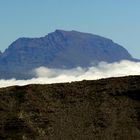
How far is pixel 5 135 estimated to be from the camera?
302 feet

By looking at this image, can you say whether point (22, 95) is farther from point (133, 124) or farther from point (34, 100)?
point (133, 124)

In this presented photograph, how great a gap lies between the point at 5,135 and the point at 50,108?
10.1 m

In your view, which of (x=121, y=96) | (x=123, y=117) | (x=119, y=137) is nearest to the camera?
(x=119, y=137)

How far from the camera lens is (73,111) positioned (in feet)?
313

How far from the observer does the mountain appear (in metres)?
89.8

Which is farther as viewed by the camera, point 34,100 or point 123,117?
point 34,100

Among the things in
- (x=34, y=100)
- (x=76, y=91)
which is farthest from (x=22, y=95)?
(x=76, y=91)

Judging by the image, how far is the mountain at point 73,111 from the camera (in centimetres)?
8981

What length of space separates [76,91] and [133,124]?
49.1ft

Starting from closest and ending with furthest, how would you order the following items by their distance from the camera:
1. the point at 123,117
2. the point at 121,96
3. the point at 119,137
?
the point at 119,137
the point at 123,117
the point at 121,96

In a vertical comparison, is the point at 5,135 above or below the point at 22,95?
below

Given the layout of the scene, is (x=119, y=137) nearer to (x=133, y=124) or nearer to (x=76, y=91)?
(x=133, y=124)

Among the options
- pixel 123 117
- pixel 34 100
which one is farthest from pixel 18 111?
pixel 123 117

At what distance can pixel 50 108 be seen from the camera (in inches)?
3839
